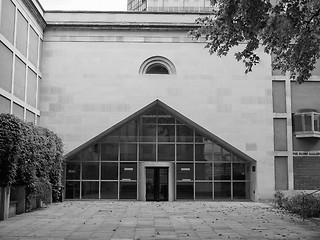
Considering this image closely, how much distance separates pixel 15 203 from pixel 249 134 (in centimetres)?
1495

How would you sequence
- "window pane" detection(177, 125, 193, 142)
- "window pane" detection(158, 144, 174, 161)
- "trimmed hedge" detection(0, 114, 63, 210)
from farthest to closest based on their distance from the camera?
"window pane" detection(177, 125, 193, 142) → "window pane" detection(158, 144, 174, 161) → "trimmed hedge" detection(0, 114, 63, 210)

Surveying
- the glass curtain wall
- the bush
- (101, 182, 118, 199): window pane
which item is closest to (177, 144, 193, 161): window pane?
the glass curtain wall

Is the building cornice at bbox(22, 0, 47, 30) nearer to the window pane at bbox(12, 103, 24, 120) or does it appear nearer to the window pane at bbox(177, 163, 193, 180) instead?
the window pane at bbox(12, 103, 24, 120)

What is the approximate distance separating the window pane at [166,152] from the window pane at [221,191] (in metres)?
3.29

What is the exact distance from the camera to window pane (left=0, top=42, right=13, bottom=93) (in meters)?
20.8

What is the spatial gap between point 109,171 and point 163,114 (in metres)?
4.92

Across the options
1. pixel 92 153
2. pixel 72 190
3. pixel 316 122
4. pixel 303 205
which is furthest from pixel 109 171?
pixel 303 205

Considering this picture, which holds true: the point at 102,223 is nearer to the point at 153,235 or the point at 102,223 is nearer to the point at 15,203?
the point at 153,235

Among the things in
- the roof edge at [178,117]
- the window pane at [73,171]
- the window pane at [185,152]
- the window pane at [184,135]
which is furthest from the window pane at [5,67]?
the window pane at [185,152]

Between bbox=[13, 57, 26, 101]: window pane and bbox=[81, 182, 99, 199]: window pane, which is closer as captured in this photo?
bbox=[13, 57, 26, 101]: window pane

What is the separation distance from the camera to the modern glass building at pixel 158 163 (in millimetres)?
27875

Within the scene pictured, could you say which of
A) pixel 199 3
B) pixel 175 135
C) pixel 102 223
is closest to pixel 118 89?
pixel 175 135

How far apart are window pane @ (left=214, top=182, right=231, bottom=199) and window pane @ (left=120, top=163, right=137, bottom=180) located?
16.7 ft

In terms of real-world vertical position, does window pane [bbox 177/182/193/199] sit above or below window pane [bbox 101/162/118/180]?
below
